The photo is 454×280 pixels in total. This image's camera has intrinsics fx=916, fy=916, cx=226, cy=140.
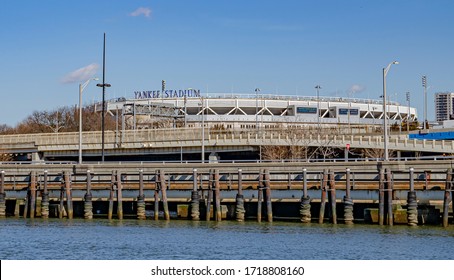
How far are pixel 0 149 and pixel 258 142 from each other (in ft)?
157

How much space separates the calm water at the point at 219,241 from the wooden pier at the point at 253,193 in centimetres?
184

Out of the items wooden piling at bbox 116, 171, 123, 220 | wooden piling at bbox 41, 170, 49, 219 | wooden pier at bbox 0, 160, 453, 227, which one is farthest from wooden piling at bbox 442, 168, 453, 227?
wooden piling at bbox 41, 170, 49, 219

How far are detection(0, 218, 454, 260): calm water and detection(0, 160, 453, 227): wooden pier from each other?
184cm

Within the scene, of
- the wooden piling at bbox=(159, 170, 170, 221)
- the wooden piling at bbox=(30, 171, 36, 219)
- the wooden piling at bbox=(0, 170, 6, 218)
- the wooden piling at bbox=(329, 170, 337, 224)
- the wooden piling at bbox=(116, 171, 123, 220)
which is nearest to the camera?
the wooden piling at bbox=(329, 170, 337, 224)

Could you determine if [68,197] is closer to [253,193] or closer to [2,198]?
[2,198]

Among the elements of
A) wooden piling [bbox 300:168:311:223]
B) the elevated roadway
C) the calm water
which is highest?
the elevated roadway

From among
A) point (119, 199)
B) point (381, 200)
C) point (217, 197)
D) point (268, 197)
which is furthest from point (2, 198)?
point (381, 200)

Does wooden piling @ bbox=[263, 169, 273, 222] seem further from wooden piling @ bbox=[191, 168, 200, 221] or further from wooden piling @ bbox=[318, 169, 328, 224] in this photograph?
wooden piling @ bbox=[191, 168, 200, 221]

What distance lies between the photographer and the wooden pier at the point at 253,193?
208 ft

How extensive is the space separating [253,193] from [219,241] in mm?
15968

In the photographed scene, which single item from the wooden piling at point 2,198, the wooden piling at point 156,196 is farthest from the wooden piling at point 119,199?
the wooden piling at point 2,198

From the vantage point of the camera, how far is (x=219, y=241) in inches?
2140

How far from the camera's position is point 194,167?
256 ft

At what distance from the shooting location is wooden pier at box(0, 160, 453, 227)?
208ft
